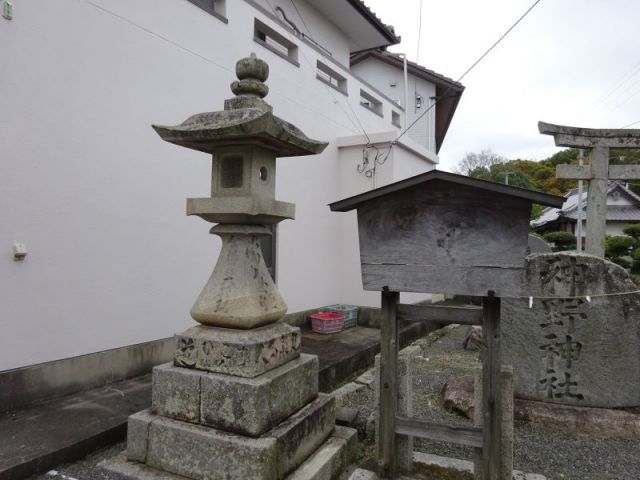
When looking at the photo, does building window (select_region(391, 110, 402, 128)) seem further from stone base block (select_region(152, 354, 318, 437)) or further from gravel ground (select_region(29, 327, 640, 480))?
stone base block (select_region(152, 354, 318, 437))

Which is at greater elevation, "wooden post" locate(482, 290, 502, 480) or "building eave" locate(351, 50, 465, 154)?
"building eave" locate(351, 50, 465, 154)

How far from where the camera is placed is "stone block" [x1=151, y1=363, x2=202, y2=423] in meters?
2.90

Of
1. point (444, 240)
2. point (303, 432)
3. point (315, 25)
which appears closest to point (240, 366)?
point (303, 432)

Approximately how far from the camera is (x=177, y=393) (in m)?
2.96

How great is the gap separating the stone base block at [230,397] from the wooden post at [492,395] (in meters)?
1.44

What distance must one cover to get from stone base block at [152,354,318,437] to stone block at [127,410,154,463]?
12 cm

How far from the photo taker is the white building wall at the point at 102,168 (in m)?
3.85

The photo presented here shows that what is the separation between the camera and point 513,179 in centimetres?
3522

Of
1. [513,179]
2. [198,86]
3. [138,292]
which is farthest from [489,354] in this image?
[513,179]

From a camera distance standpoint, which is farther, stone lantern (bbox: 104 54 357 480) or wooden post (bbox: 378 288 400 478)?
wooden post (bbox: 378 288 400 478)

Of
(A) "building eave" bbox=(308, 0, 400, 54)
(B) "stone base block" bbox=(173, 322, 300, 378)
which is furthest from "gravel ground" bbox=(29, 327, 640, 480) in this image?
(A) "building eave" bbox=(308, 0, 400, 54)

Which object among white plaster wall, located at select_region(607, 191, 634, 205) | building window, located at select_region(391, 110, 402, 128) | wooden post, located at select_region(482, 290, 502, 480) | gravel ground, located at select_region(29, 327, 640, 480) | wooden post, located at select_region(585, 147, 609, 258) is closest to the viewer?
wooden post, located at select_region(482, 290, 502, 480)

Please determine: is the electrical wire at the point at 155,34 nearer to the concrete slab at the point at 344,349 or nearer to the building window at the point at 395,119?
the concrete slab at the point at 344,349

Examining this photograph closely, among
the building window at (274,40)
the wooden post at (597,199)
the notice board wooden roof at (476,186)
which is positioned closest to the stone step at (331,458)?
the notice board wooden roof at (476,186)
